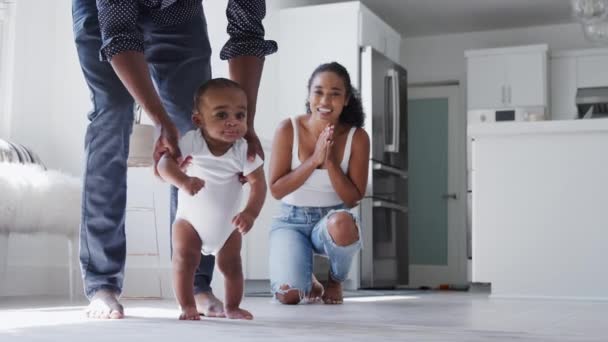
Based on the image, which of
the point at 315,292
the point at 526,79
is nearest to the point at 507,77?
the point at 526,79

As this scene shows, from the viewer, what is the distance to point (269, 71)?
618cm

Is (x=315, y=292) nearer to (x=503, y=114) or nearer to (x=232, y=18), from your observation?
(x=232, y=18)

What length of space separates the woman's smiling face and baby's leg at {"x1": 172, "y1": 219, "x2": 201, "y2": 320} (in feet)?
4.78

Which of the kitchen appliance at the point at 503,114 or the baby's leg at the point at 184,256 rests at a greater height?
the kitchen appliance at the point at 503,114

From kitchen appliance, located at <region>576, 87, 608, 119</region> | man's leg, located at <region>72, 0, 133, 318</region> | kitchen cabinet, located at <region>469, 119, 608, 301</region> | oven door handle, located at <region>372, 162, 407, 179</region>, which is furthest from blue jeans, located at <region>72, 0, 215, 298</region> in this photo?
kitchen appliance, located at <region>576, 87, 608, 119</region>

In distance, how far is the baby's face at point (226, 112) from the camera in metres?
1.94

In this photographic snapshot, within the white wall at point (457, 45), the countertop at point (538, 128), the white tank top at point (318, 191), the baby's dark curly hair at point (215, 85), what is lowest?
the white tank top at point (318, 191)

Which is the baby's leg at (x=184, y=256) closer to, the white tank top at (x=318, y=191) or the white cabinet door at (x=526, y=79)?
the white tank top at (x=318, y=191)

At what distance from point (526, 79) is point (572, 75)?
386 millimetres

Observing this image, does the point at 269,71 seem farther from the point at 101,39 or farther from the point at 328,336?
the point at 328,336

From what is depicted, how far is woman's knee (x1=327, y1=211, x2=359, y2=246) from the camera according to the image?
315 centimetres

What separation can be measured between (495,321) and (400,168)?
4.20 metres

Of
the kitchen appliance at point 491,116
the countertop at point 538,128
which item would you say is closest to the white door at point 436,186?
the kitchen appliance at point 491,116

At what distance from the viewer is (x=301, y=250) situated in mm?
3297
